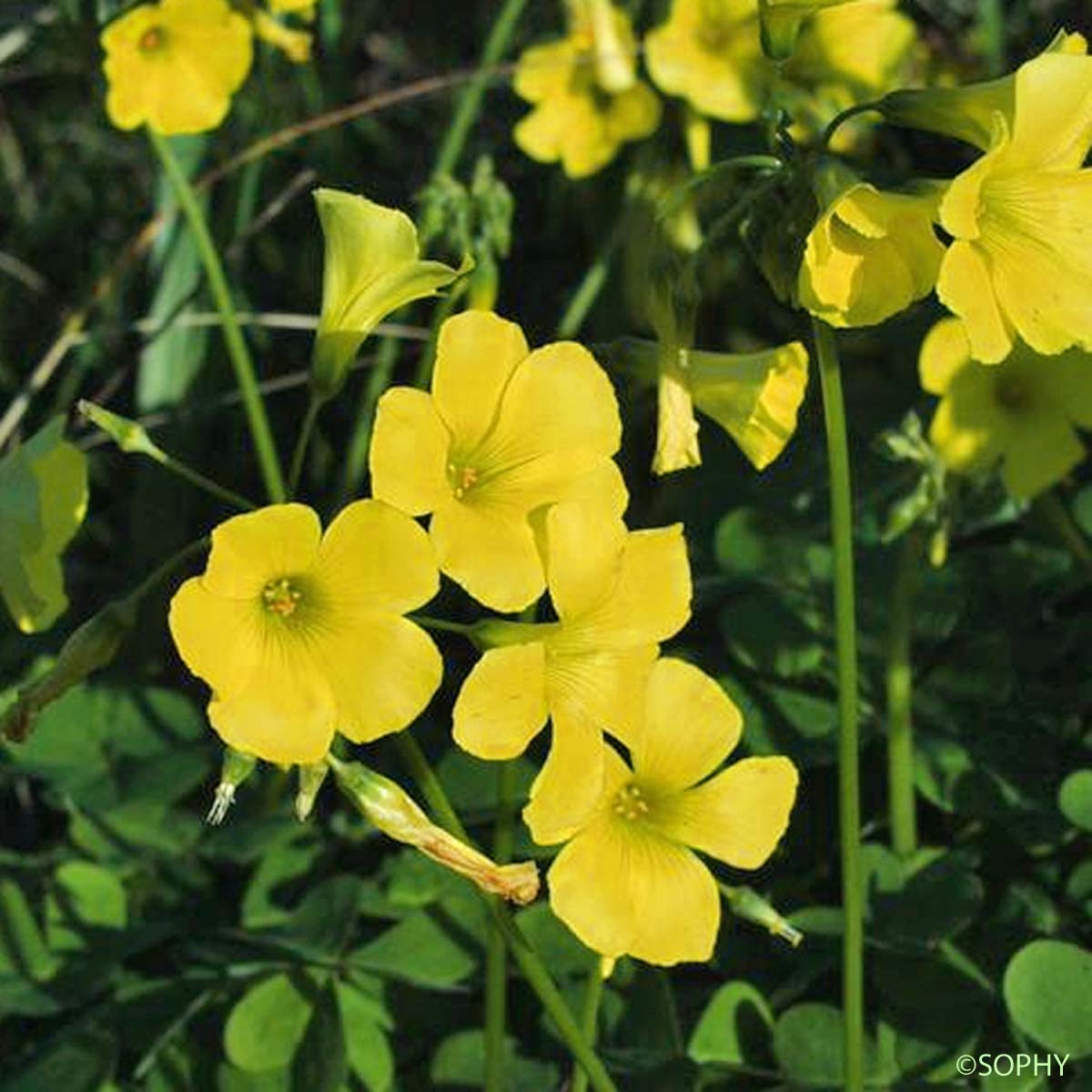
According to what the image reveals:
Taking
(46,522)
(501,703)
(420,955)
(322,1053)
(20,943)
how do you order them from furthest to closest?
(20,943) < (420,955) < (322,1053) < (46,522) < (501,703)

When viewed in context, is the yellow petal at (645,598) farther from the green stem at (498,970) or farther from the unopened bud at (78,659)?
the unopened bud at (78,659)

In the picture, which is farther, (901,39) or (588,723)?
(901,39)

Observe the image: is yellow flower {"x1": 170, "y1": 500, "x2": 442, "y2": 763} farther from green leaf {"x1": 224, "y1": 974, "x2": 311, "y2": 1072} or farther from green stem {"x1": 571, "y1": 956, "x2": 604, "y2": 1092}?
green leaf {"x1": 224, "y1": 974, "x2": 311, "y2": 1072}

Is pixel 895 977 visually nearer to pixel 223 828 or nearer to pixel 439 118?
pixel 223 828

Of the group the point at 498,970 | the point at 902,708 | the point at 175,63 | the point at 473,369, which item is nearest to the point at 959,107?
the point at 473,369

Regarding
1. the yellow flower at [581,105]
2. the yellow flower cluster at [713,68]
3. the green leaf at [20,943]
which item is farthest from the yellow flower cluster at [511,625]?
the yellow flower at [581,105]

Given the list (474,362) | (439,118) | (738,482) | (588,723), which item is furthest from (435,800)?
(439,118)

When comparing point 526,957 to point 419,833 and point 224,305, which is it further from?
point 224,305
